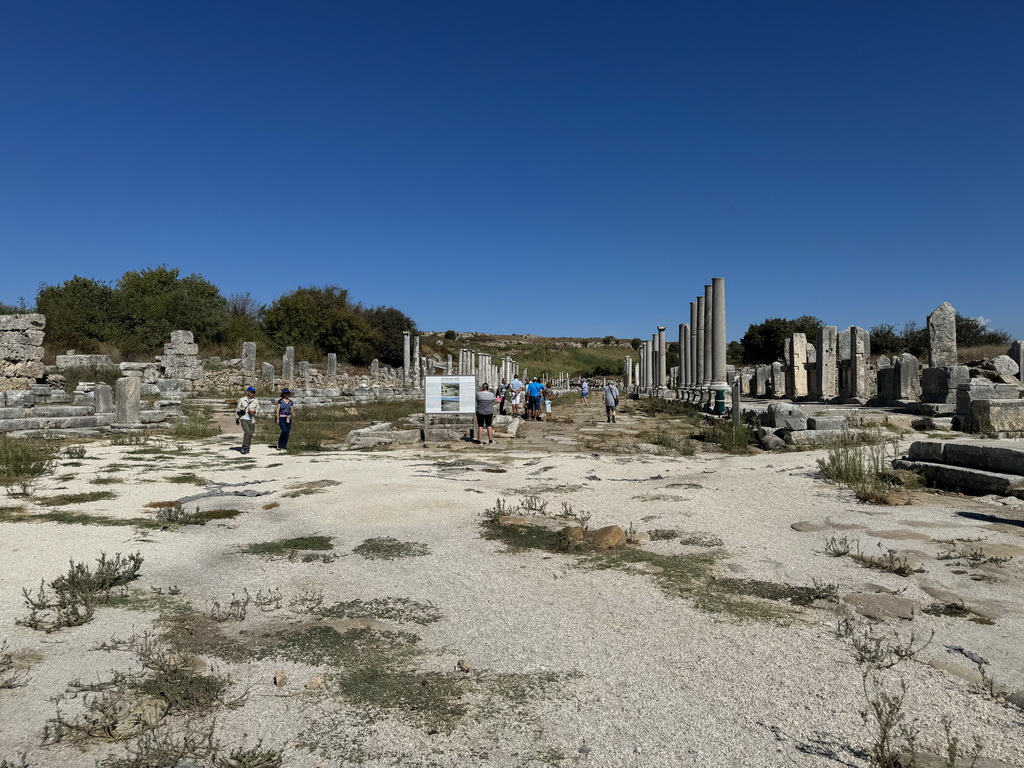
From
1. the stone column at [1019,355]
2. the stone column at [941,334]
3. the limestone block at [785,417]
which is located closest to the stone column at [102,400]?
the limestone block at [785,417]

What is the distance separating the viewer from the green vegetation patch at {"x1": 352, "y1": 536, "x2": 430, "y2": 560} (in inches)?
227

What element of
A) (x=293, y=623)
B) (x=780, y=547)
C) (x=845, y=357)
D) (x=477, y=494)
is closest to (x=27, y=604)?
(x=293, y=623)

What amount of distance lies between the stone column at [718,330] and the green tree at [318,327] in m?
35.3

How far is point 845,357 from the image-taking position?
89.6ft

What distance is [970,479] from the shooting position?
27.1 feet

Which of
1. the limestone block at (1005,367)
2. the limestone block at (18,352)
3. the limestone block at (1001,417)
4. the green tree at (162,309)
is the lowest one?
the limestone block at (1001,417)

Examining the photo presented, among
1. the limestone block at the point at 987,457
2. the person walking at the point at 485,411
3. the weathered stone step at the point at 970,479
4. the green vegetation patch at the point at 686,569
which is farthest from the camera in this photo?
the person walking at the point at 485,411

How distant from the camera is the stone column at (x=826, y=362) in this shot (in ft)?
83.7

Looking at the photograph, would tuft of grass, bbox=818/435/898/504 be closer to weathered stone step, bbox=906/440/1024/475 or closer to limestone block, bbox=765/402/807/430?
weathered stone step, bbox=906/440/1024/475

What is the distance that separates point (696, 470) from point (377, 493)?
543cm

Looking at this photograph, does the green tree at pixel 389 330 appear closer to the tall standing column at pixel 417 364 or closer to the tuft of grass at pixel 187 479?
the tall standing column at pixel 417 364

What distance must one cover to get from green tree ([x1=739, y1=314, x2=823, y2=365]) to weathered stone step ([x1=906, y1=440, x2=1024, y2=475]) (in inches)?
1871

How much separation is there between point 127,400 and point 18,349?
304 inches

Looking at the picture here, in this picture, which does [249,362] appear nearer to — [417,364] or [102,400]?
[417,364]
